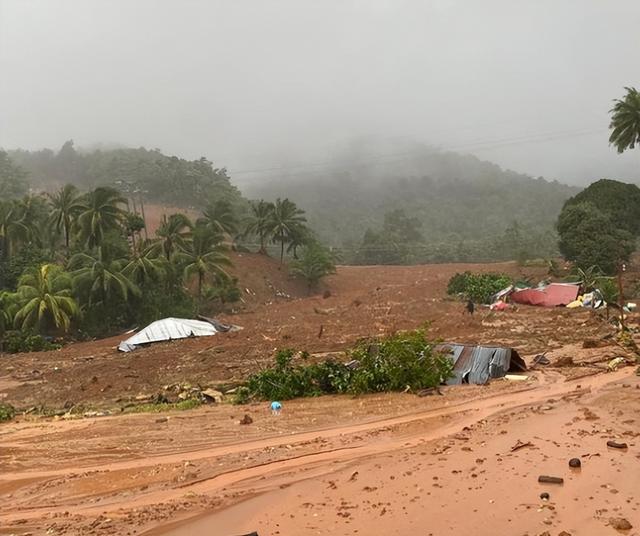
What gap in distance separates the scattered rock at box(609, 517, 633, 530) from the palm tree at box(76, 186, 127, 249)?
3598cm

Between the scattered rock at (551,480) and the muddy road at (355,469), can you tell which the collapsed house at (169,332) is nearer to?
the muddy road at (355,469)

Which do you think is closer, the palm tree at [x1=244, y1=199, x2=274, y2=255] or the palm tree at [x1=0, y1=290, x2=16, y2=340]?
the palm tree at [x1=0, y1=290, x2=16, y2=340]

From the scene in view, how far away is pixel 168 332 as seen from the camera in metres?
25.5

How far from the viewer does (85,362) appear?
873 inches

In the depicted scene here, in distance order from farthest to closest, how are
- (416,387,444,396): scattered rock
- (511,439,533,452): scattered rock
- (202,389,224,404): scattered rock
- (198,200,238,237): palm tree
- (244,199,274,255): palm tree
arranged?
(244,199,274,255): palm tree, (198,200,238,237): palm tree, (202,389,224,404): scattered rock, (416,387,444,396): scattered rock, (511,439,533,452): scattered rock

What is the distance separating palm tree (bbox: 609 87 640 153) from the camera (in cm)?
3778

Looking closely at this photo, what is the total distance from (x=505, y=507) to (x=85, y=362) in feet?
66.3

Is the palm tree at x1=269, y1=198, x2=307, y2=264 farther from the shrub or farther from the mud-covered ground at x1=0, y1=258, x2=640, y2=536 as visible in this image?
the shrub

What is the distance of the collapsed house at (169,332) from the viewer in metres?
24.6

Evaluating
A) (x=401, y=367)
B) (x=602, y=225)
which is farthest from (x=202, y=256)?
(x=401, y=367)

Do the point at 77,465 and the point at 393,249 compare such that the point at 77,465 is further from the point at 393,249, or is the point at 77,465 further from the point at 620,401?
the point at 393,249

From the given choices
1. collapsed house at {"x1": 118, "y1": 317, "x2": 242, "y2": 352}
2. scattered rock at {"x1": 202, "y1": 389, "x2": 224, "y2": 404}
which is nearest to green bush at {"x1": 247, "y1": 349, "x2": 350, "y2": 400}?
scattered rock at {"x1": 202, "y1": 389, "x2": 224, "y2": 404}

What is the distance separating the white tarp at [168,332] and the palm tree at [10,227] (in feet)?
64.1

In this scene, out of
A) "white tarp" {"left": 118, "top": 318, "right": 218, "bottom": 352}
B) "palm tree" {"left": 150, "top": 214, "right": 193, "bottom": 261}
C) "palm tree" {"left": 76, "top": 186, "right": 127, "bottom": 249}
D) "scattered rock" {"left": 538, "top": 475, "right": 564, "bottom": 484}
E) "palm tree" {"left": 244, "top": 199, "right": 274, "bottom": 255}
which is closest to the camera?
"scattered rock" {"left": 538, "top": 475, "right": 564, "bottom": 484}
